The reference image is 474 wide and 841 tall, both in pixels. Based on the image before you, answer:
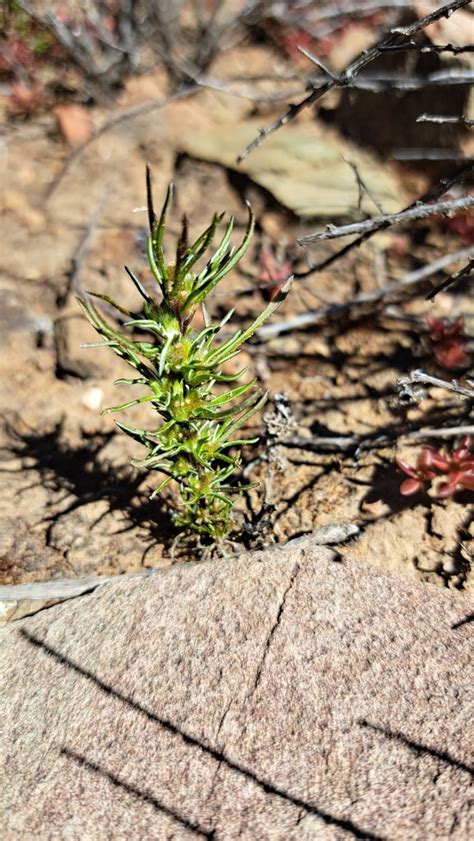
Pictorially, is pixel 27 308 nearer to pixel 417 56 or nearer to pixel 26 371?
pixel 26 371

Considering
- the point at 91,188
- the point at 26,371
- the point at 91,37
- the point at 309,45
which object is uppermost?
the point at 91,37

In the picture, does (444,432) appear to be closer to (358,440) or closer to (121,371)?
(358,440)

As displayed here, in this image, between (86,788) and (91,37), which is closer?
(86,788)

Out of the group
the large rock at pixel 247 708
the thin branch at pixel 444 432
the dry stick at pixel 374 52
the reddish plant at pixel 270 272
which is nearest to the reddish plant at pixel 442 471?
the thin branch at pixel 444 432

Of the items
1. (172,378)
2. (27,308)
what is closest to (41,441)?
(27,308)

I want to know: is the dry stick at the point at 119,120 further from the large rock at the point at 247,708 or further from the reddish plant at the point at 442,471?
the large rock at the point at 247,708

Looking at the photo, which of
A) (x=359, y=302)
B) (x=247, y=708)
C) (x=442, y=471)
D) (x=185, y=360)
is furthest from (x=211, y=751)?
(x=359, y=302)

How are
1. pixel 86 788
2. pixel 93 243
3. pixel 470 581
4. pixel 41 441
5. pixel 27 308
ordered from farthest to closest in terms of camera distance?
1. pixel 93 243
2. pixel 27 308
3. pixel 41 441
4. pixel 470 581
5. pixel 86 788
